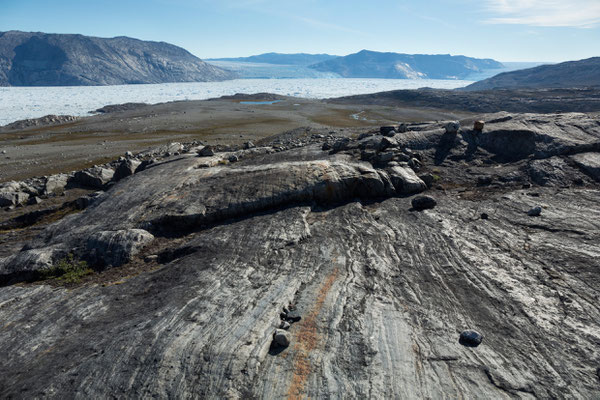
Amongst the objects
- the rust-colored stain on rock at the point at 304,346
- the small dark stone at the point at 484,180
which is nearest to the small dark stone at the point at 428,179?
the small dark stone at the point at 484,180

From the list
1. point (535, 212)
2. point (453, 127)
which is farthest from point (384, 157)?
point (535, 212)

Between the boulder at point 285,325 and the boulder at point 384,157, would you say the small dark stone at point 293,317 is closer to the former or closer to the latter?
the boulder at point 285,325

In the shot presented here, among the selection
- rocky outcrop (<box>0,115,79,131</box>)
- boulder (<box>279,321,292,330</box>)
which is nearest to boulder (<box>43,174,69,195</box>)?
boulder (<box>279,321,292,330</box>)

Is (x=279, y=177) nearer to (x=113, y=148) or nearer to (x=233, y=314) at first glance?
(x=233, y=314)

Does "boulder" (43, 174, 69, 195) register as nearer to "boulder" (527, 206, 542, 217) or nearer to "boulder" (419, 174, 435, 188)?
"boulder" (419, 174, 435, 188)

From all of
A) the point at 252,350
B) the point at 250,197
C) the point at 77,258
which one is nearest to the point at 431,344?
the point at 252,350

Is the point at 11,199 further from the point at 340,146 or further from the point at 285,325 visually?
the point at 285,325

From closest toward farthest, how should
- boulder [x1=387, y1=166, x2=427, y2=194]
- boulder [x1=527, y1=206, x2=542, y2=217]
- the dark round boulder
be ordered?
boulder [x1=527, y1=206, x2=542, y2=217]
the dark round boulder
boulder [x1=387, y1=166, x2=427, y2=194]
